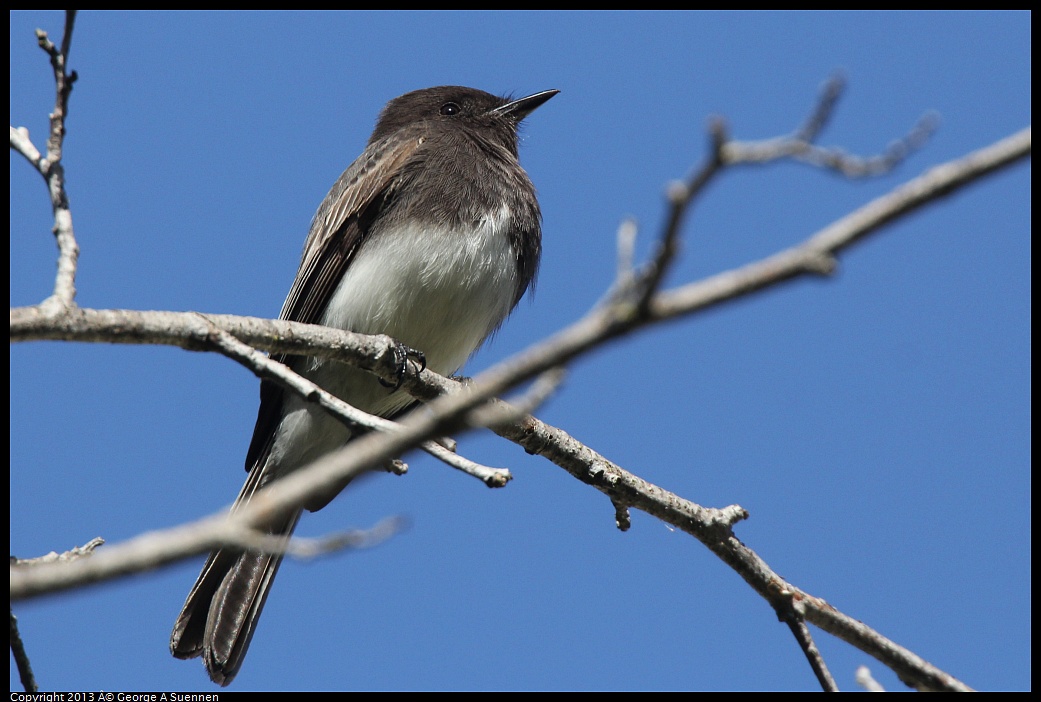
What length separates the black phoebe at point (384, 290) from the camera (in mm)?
6062

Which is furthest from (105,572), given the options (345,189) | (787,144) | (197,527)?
(345,189)

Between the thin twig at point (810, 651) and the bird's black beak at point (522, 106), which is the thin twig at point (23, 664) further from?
the bird's black beak at point (522, 106)

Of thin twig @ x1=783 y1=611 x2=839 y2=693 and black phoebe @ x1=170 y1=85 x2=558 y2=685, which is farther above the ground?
black phoebe @ x1=170 y1=85 x2=558 y2=685

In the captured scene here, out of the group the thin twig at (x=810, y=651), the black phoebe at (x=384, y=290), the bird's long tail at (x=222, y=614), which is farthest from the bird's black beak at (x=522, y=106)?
the thin twig at (x=810, y=651)

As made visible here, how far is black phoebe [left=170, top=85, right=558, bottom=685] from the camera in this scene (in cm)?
606

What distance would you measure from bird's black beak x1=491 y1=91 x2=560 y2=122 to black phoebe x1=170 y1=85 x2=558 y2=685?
1.30 m

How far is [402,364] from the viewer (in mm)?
5277

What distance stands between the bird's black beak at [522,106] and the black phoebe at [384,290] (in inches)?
51.3

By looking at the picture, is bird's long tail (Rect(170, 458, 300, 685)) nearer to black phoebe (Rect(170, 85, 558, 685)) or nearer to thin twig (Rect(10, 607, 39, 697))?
black phoebe (Rect(170, 85, 558, 685))

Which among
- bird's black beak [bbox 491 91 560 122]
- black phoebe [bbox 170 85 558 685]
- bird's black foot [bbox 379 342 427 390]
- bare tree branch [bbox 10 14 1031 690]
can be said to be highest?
bird's black beak [bbox 491 91 560 122]

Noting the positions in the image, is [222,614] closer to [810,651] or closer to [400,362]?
[400,362]

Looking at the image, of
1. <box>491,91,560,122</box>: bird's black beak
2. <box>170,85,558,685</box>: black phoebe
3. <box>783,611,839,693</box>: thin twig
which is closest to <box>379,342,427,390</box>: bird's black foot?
<box>170,85,558,685</box>: black phoebe

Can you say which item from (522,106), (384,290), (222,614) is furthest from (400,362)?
(522,106)

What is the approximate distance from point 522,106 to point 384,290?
292 cm
